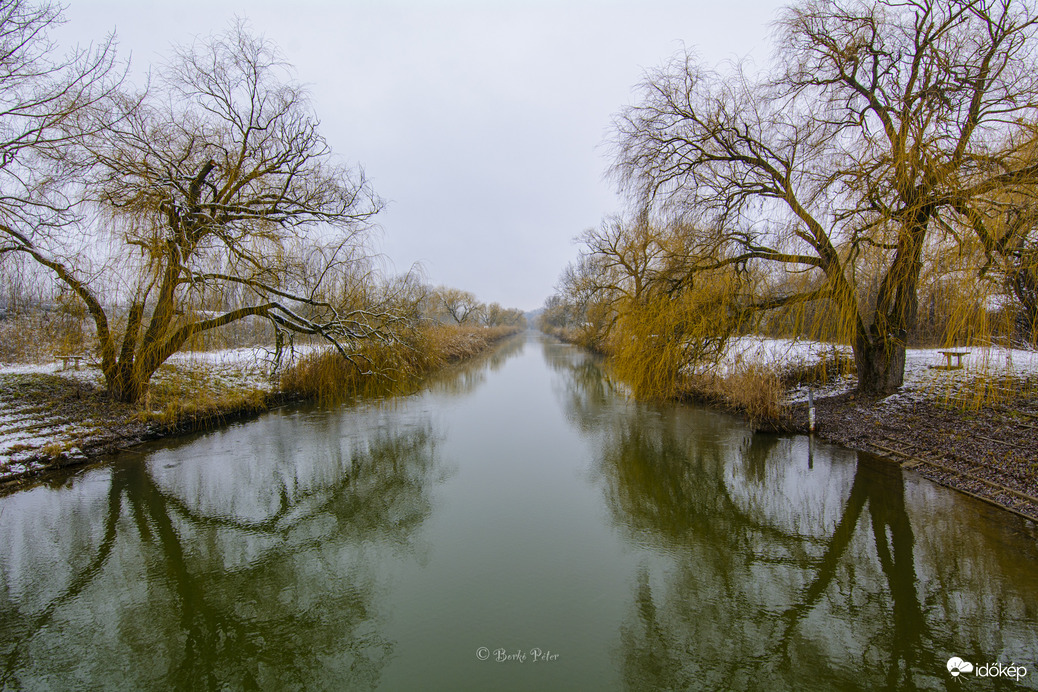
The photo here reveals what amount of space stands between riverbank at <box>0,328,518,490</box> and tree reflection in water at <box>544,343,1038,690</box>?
6714 millimetres

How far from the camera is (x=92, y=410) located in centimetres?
790

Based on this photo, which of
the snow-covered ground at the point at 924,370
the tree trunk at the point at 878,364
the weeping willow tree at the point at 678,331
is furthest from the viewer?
the tree trunk at the point at 878,364

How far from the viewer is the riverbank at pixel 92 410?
6.55 meters

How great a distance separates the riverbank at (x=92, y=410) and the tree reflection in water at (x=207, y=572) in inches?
35.0

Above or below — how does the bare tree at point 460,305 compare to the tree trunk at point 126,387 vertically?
above

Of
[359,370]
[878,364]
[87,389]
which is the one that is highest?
[878,364]

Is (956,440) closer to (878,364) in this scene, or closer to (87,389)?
(878,364)

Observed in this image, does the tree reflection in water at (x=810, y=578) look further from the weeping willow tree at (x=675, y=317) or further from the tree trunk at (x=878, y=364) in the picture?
the tree trunk at (x=878, y=364)

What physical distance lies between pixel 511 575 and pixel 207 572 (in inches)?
103

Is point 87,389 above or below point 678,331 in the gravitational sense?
below

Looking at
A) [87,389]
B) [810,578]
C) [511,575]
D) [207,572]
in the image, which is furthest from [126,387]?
[810,578]

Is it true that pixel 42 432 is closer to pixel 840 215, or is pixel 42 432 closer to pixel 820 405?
pixel 840 215

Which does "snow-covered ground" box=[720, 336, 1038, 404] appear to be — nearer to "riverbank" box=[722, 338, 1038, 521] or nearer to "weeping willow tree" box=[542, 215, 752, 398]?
"riverbank" box=[722, 338, 1038, 521]

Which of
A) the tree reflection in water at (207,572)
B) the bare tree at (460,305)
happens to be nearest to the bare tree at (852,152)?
the tree reflection in water at (207,572)
